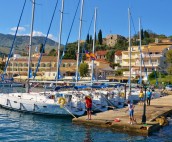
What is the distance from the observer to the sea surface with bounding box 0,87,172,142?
21663 millimetres

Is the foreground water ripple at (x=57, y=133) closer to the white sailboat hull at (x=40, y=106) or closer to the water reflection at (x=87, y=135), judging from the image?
the water reflection at (x=87, y=135)

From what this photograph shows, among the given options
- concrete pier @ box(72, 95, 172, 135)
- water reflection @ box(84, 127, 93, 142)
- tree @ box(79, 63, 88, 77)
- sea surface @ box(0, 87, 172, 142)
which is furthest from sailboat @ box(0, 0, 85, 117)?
tree @ box(79, 63, 88, 77)

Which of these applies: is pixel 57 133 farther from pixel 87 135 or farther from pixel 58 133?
pixel 87 135

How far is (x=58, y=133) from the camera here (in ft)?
78.1

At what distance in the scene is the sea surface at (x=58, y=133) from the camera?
2166 cm

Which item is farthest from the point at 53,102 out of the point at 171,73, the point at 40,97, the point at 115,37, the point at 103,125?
the point at 115,37

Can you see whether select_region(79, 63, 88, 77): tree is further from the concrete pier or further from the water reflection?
the water reflection

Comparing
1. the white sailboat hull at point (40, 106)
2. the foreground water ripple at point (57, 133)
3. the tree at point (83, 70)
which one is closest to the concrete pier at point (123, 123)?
the foreground water ripple at point (57, 133)

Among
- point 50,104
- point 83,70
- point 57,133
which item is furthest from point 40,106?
point 83,70

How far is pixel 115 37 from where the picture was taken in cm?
19825

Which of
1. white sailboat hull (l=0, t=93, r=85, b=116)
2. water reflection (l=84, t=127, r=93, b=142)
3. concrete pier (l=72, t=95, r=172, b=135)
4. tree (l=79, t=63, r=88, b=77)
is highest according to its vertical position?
tree (l=79, t=63, r=88, b=77)

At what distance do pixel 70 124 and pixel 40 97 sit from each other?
20.1ft

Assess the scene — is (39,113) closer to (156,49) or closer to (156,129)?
(156,129)

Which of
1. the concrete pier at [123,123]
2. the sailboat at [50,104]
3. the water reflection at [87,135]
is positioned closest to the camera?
the water reflection at [87,135]
